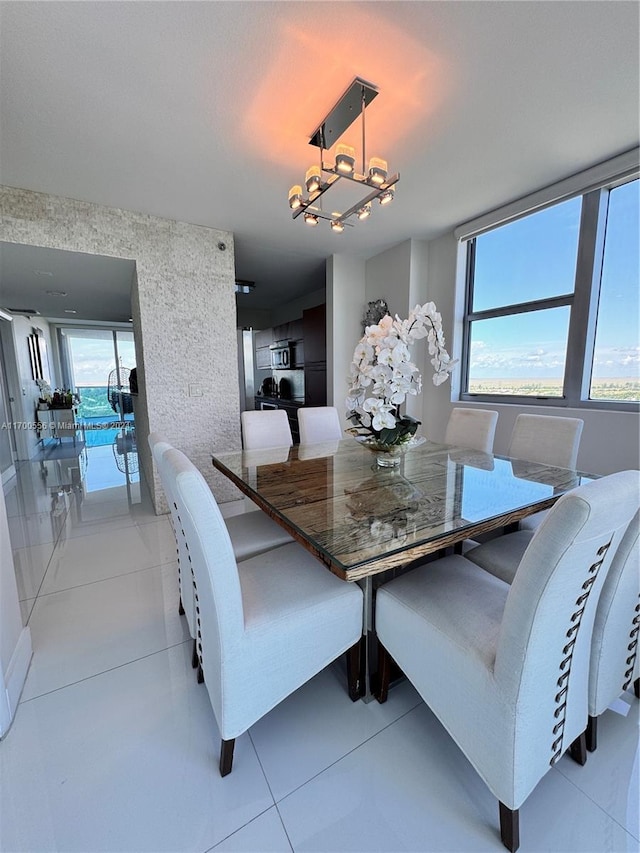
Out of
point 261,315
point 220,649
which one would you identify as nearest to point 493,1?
point 220,649

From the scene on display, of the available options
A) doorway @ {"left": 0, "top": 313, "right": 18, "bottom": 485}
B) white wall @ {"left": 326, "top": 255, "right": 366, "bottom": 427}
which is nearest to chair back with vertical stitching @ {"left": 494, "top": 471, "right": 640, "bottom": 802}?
white wall @ {"left": 326, "top": 255, "right": 366, "bottom": 427}

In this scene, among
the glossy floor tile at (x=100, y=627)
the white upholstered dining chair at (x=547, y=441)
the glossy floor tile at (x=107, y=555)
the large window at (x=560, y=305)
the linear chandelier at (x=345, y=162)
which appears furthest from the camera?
the large window at (x=560, y=305)

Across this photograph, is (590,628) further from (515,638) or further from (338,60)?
(338,60)

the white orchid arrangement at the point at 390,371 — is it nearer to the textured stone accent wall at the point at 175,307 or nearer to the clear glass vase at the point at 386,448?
the clear glass vase at the point at 386,448

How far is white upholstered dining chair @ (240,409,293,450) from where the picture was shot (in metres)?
2.64

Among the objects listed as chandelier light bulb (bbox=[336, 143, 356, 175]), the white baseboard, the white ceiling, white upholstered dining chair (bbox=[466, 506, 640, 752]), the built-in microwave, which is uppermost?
the white ceiling

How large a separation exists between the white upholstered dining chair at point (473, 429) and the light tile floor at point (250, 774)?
154 centimetres

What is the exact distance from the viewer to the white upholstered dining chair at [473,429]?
2556mm

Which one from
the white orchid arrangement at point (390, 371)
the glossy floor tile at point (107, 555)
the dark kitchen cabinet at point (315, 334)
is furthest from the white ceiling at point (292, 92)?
the glossy floor tile at point (107, 555)

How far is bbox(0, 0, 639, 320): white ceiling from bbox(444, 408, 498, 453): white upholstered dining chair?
67.2 inches

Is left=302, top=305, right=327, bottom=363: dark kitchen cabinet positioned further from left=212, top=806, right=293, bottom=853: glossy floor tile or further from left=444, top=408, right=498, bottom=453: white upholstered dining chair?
A: left=212, top=806, right=293, bottom=853: glossy floor tile

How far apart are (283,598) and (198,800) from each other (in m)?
0.60

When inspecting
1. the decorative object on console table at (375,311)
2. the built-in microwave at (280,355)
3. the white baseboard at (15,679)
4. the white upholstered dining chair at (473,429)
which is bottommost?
the white baseboard at (15,679)

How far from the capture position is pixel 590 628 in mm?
993
